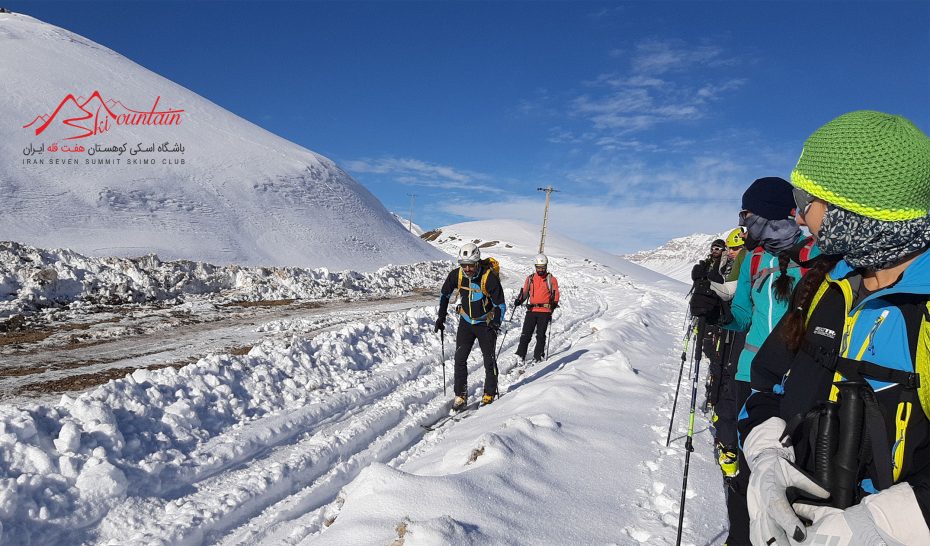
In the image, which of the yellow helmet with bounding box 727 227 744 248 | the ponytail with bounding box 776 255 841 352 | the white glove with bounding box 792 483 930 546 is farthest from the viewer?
the yellow helmet with bounding box 727 227 744 248

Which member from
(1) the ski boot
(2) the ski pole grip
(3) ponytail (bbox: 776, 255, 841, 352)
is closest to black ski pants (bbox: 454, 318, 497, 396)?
(1) the ski boot

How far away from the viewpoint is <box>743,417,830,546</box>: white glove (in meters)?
1.43

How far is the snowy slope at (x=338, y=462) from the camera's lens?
3.81m

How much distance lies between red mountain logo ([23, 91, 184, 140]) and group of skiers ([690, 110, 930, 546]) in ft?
133

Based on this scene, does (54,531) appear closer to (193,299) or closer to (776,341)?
(776,341)

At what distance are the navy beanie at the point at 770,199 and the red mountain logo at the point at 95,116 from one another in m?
39.7

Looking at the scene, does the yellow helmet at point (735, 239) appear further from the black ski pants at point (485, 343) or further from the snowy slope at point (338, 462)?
the black ski pants at point (485, 343)

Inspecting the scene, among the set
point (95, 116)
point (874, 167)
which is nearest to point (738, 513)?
point (874, 167)

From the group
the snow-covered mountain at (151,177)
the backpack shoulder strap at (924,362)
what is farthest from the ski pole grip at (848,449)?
the snow-covered mountain at (151,177)

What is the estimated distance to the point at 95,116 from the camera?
117 ft

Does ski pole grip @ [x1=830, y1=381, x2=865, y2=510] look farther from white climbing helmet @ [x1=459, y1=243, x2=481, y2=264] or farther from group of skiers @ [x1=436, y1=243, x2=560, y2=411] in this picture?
white climbing helmet @ [x1=459, y1=243, x2=481, y2=264]

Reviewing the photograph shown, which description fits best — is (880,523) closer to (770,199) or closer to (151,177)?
(770,199)

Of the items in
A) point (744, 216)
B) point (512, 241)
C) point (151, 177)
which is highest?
point (512, 241)

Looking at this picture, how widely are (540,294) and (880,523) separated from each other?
31.2 ft
